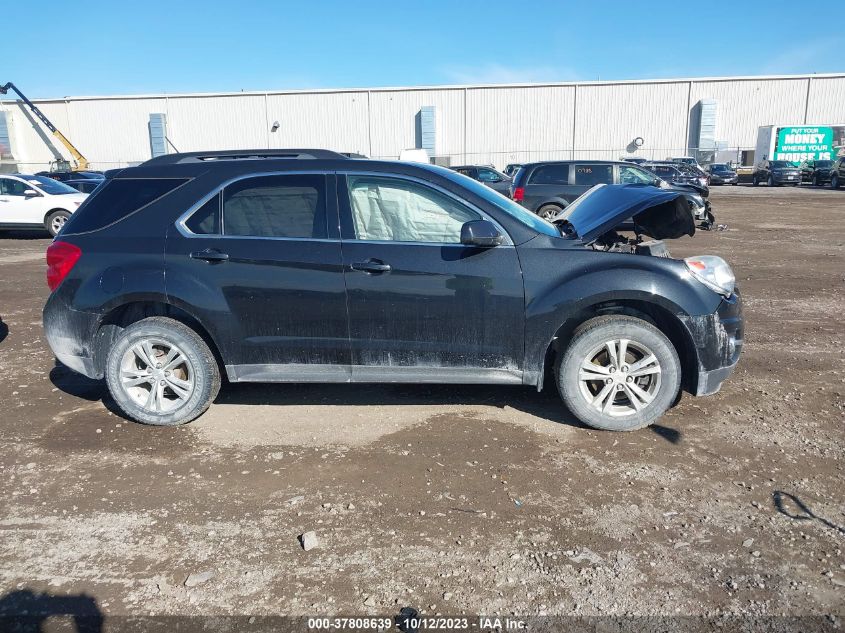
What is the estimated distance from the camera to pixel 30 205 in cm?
1546

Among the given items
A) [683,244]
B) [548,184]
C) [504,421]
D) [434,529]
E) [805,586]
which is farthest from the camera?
[548,184]

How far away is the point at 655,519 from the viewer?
319 cm

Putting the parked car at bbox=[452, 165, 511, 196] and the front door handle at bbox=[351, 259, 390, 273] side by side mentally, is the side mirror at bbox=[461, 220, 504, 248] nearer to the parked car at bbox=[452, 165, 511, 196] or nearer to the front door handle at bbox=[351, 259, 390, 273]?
the front door handle at bbox=[351, 259, 390, 273]

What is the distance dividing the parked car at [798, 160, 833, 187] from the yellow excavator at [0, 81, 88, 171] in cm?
4920

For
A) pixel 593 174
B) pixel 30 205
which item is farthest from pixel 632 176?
pixel 30 205

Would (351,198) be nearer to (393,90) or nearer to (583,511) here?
(583,511)

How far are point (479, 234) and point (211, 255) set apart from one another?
70.2 inches

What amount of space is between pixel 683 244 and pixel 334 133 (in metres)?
40.3

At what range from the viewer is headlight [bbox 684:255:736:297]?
4.09 meters

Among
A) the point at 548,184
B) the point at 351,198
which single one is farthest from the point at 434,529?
the point at 548,184

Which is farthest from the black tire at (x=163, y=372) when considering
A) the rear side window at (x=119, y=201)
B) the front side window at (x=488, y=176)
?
the front side window at (x=488, y=176)

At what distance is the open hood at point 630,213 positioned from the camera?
4.41 meters

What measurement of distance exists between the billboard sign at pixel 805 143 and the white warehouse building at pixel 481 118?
18.9ft

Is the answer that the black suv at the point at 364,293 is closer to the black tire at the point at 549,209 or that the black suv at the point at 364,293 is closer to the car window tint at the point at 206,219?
the car window tint at the point at 206,219
